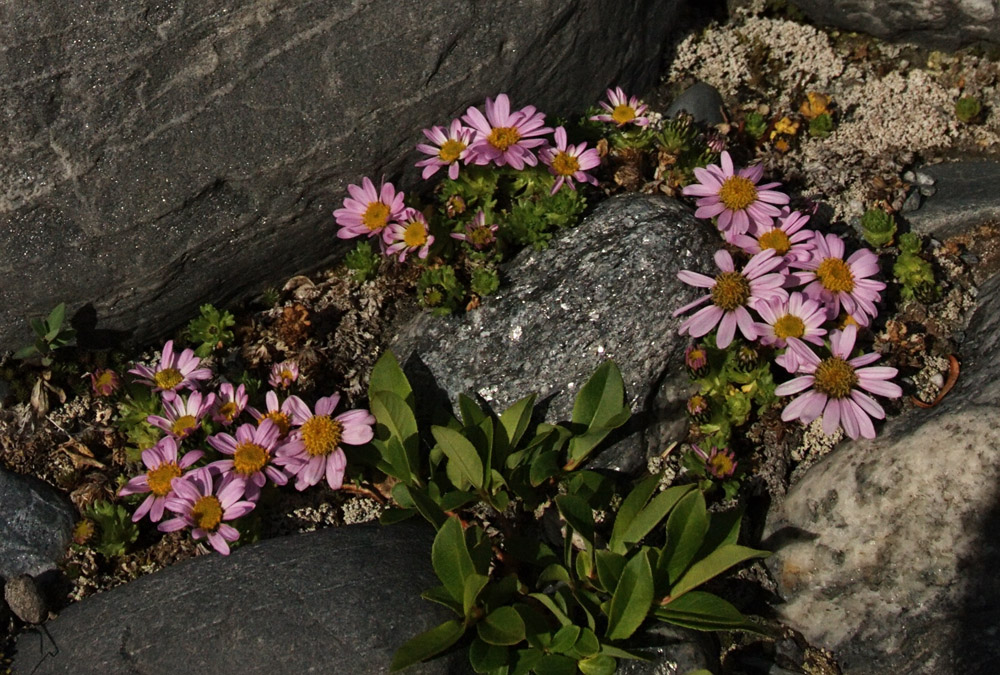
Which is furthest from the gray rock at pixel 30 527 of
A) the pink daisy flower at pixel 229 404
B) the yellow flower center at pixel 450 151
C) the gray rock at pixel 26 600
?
the yellow flower center at pixel 450 151

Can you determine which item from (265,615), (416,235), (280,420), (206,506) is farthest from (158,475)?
(416,235)

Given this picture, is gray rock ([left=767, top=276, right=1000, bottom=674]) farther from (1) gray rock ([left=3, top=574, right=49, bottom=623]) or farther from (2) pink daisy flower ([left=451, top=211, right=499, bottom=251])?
(1) gray rock ([left=3, top=574, right=49, bottom=623])

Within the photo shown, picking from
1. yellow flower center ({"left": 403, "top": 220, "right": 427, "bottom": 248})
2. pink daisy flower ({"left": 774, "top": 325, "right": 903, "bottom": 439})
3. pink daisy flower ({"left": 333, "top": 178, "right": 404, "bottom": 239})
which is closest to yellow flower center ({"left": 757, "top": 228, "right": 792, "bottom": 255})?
pink daisy flower ({"left": 774, "top": 325, "right": 903, "bottom": 439})

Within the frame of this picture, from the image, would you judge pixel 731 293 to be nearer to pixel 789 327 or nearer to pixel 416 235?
pixel 789 327

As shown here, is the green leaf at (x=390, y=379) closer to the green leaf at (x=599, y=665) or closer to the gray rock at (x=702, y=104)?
the green leaf at (x=599, y=665)

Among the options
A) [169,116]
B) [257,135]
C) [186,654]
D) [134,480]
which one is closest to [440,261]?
[257,135]

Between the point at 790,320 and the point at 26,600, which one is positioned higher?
the point at 790,320
